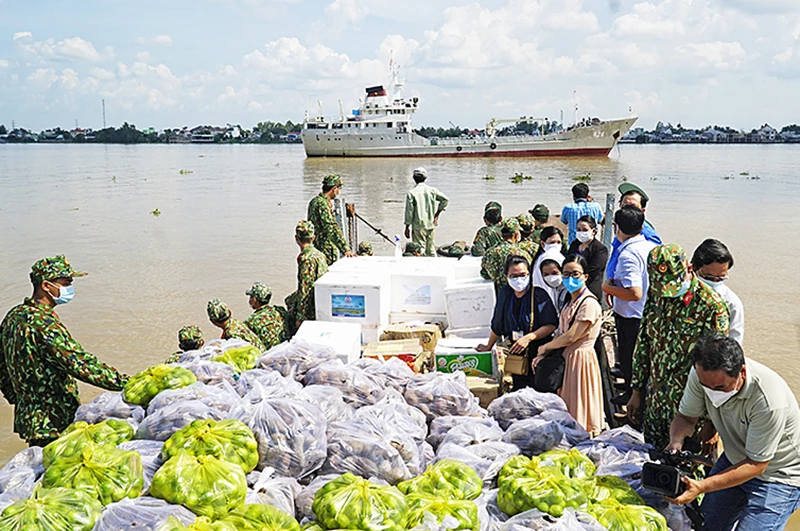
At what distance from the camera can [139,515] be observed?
7.09 feet

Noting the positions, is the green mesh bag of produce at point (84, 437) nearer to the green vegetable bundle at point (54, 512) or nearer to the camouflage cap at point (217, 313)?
the green vegetable bundle at point (54, 512)

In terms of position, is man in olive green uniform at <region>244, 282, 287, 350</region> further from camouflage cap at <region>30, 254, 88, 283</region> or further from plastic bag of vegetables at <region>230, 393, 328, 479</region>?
plastic bag of vegetables at <region>230, 393, 328, 479</region>

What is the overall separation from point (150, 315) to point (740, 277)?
33.6 feet

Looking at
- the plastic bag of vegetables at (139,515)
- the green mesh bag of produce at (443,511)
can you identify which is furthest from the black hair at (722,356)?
the plastic bag of vegetables at (139,515)

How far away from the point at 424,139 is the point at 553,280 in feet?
152

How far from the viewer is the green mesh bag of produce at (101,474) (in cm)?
230

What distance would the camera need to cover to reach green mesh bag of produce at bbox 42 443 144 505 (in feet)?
7.55

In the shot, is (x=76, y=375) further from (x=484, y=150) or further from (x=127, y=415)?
(x=484, y=150)

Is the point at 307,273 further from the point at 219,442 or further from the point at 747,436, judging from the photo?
the point at 747,436

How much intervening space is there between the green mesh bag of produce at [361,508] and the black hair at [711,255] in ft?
6.13

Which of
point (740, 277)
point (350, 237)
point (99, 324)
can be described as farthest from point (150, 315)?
point (740, 277)

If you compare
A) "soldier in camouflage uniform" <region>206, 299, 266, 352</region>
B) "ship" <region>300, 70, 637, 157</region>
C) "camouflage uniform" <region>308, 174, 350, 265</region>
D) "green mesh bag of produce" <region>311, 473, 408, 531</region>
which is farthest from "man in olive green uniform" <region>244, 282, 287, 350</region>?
"ship" <region>300, 70, 637, 157</region>

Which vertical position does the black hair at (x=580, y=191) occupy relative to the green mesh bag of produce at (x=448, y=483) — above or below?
above

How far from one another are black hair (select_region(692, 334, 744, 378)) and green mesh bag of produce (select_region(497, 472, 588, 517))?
70 cm
